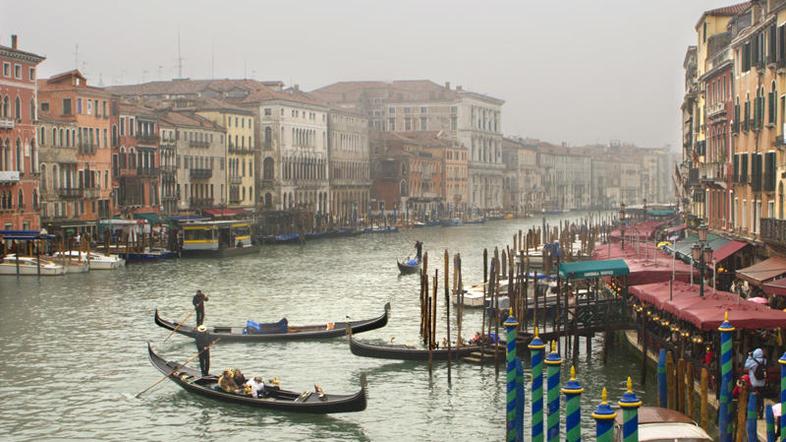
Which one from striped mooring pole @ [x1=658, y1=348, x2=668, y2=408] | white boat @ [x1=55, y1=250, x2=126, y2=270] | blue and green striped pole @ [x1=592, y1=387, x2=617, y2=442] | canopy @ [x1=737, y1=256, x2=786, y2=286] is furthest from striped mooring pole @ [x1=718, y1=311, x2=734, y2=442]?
white boat @ [x1=55, y1=250, x2=126, y2=270]

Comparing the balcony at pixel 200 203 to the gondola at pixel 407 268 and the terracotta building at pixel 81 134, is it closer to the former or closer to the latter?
the terracotta building at pixel 81 134

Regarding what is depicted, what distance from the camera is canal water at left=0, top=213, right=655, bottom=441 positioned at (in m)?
13.5

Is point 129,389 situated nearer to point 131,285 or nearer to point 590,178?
point 131,285

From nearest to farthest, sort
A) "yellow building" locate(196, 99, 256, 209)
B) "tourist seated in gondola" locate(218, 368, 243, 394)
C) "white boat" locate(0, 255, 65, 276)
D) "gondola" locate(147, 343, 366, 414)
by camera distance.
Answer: "gondola" locate(147, 343, 366, 414), "tourist seated in gondola" locate(218, 368, 243, 394), "white boat" locate(0, 255, 65, 276), "yellow building" locate(196, 99, 256, 209)

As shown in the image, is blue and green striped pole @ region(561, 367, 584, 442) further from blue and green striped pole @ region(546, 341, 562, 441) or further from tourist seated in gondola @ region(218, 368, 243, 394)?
tourist seated in gondola @ region(218, 368, 243, 394)

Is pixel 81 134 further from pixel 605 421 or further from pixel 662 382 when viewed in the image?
pixel 605 421

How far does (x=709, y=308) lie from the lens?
12914 mm

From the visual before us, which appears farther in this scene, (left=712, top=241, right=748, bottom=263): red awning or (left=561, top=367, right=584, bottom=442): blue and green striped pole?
(left=712, top=241, right=748, bottom=263): red awning

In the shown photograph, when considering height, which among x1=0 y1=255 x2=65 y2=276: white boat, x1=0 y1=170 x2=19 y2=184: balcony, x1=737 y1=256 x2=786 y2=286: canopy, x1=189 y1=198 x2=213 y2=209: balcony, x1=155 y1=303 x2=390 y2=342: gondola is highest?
x1=0 y1=170 x2=19 y2=184: balcony

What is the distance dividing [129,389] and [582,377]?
5.65 meters

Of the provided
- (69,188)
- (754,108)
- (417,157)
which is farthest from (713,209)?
(417,157)

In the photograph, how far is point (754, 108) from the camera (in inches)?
763

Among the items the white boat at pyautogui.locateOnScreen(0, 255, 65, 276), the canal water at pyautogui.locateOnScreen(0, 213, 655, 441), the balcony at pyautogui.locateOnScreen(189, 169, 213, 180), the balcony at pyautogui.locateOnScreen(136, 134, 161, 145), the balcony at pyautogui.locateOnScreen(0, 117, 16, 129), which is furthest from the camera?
the balcony at pyautogui.locateOnScreen(189, 169, 213, 180)

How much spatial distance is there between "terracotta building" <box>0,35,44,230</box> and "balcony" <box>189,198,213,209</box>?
1205 cm
